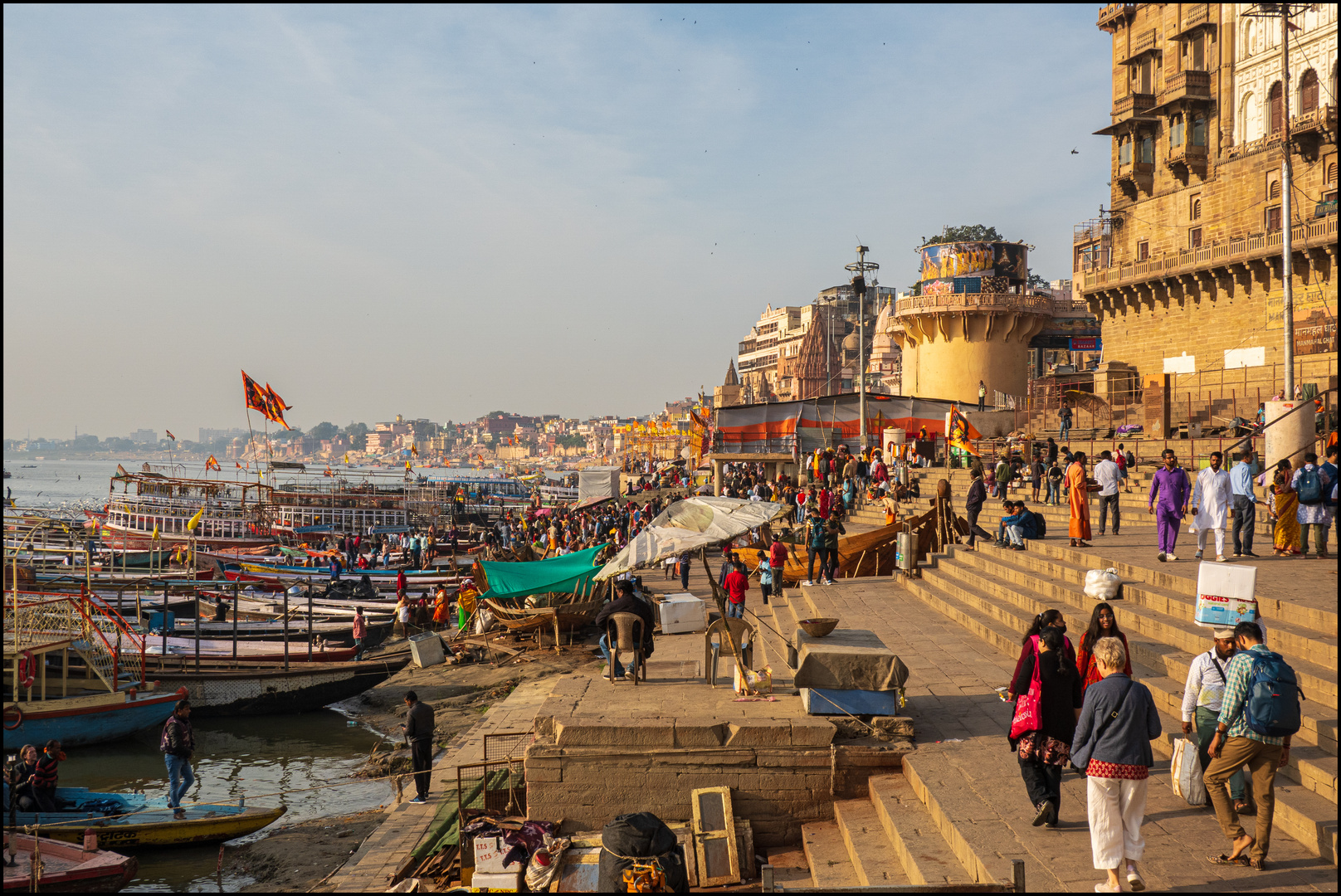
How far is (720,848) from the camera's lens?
6.64m

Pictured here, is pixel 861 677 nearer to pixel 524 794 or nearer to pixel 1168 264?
pixel 524 794

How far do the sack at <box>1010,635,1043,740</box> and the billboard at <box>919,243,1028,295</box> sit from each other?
122 ft

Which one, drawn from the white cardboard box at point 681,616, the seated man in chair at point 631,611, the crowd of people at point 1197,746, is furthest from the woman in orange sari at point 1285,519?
the white cardboard box at point 681,616

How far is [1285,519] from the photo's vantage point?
33.8 ft

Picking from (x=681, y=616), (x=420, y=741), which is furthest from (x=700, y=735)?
(x=681, y=616)

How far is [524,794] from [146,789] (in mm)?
8349

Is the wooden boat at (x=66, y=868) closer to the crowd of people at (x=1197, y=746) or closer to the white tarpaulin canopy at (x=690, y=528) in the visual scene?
the white tarpaulin canopy at (x=690, y=528)

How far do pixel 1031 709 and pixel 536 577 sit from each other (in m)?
12.1

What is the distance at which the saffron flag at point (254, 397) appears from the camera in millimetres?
33344

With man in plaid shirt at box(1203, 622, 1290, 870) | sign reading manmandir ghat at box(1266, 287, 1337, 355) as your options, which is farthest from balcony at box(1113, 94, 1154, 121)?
man in plaid shirt at box(1203, 622, 1290, 870)

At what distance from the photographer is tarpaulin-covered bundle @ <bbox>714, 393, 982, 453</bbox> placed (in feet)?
107

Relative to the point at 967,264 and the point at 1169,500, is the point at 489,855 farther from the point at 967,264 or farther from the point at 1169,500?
the point at 967,264

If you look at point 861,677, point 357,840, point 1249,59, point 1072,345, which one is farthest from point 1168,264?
point 357,840

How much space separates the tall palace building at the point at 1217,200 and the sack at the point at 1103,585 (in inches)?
653
